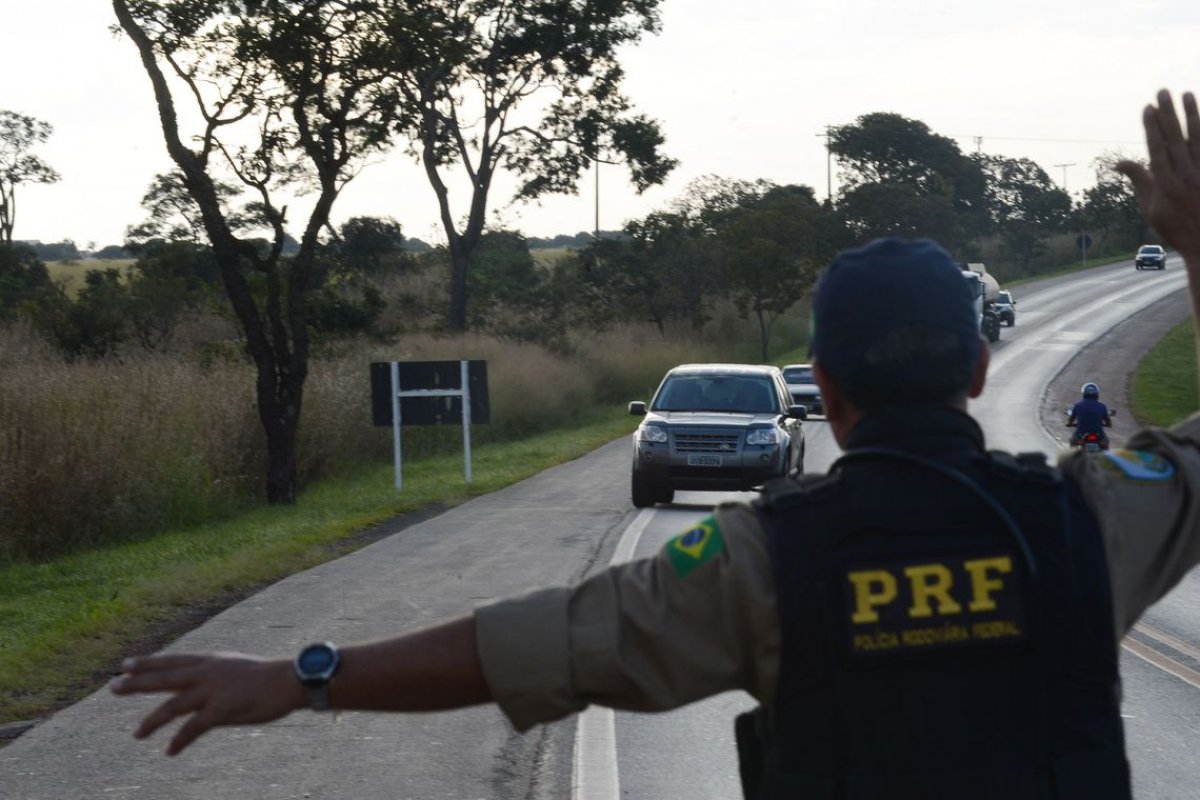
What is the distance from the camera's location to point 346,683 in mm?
2184

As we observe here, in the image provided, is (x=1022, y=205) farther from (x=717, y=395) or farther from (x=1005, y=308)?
(x=717, y=395)

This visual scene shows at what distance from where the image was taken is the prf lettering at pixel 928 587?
82.5 inches

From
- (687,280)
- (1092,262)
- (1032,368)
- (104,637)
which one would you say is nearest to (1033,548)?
(104,637)

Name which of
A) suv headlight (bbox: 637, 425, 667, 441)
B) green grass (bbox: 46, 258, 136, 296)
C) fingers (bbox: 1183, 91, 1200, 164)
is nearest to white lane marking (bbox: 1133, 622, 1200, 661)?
fingers (bbox: 1183, 91, 1200, 164)

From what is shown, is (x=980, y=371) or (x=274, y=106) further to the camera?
(x=274, y=106)

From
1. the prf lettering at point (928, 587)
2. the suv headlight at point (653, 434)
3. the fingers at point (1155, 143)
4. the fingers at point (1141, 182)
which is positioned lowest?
the suv headlight at point (653, 434)

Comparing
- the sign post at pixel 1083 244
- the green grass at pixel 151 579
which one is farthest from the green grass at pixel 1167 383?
the sign post at pixel 1083 244

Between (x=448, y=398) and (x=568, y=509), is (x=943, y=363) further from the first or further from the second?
(x=448, y=398)

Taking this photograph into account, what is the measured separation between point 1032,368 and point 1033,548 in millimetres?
54184

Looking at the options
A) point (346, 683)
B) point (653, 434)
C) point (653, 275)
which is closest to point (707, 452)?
point (653, 434)

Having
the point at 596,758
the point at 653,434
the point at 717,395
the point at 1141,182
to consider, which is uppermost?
the point at 1141,182

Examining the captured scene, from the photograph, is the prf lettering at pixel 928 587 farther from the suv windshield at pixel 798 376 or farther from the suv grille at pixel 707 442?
the suv windshield at pixel 798 376

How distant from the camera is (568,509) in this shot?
20.0 m

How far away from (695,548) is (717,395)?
19.3 meters
